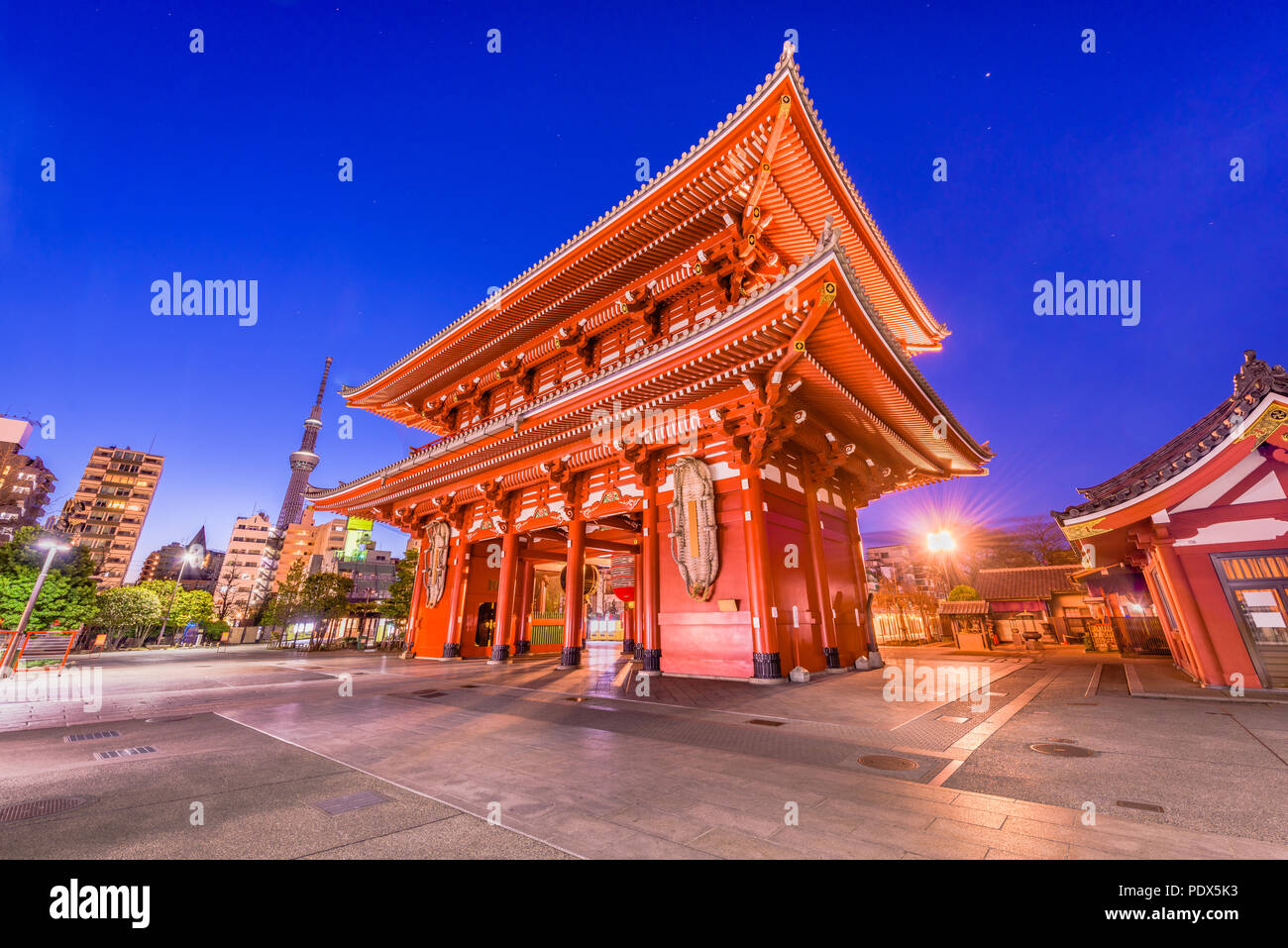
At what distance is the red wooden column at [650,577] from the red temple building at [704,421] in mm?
52

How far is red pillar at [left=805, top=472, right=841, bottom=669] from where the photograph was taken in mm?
10945

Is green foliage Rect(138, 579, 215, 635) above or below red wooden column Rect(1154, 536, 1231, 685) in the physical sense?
below

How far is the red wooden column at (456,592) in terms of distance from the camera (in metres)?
15.3

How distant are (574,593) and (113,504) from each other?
105 meters

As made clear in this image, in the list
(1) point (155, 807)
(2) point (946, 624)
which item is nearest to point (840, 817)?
(1) point (155, 807)

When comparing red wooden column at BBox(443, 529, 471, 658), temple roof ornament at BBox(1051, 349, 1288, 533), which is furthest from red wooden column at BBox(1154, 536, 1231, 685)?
red wooden column at BBox(443, 529, 471, 658)

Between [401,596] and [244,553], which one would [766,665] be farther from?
[244,553]

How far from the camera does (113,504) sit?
248ft

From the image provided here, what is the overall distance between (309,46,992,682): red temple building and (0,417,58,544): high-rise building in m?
72.9

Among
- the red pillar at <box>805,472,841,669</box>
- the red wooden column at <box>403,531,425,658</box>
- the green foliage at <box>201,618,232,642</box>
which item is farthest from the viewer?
the green foliage at <box>201,618,232,642</box>

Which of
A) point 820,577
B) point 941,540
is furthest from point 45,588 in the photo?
point 941,540

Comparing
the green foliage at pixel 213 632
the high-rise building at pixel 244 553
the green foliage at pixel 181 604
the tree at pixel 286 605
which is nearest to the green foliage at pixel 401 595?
the tree at pixel 286 605

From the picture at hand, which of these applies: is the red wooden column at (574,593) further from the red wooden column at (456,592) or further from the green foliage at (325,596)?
the green foliage at (325,596)

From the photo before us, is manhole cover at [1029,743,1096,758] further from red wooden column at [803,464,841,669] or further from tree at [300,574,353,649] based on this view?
tree at [300,574,353,649]
